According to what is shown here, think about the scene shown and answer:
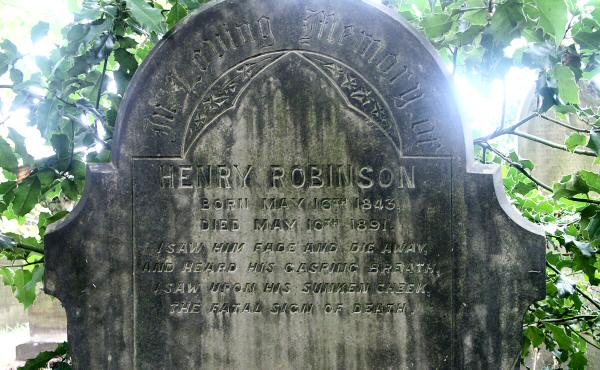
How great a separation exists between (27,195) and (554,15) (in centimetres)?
280

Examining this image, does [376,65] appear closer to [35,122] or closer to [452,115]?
[452,115]

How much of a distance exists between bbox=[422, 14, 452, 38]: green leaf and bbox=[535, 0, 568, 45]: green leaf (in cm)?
68

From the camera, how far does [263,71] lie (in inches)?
115

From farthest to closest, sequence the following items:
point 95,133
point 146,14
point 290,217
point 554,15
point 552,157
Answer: point 552,157
point 95,133
point 146,14
point 290,217
point 554,15

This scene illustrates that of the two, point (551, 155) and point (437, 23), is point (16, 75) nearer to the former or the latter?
point (437, 23)

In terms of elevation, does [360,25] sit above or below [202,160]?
above

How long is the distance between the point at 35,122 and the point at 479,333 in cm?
250

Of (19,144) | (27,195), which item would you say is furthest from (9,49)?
(27,195)

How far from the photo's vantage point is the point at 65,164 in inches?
141

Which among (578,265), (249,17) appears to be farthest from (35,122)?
(578,265)

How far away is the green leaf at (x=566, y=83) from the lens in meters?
3.15

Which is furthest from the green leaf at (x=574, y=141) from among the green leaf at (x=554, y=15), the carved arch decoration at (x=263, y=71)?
the carved arch decoration at (x=263, y=71)

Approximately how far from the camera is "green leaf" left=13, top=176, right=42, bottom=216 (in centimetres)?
342

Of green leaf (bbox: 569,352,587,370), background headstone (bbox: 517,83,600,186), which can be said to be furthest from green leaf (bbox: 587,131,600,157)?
background headstone (bbox: 517,83,600,186)
